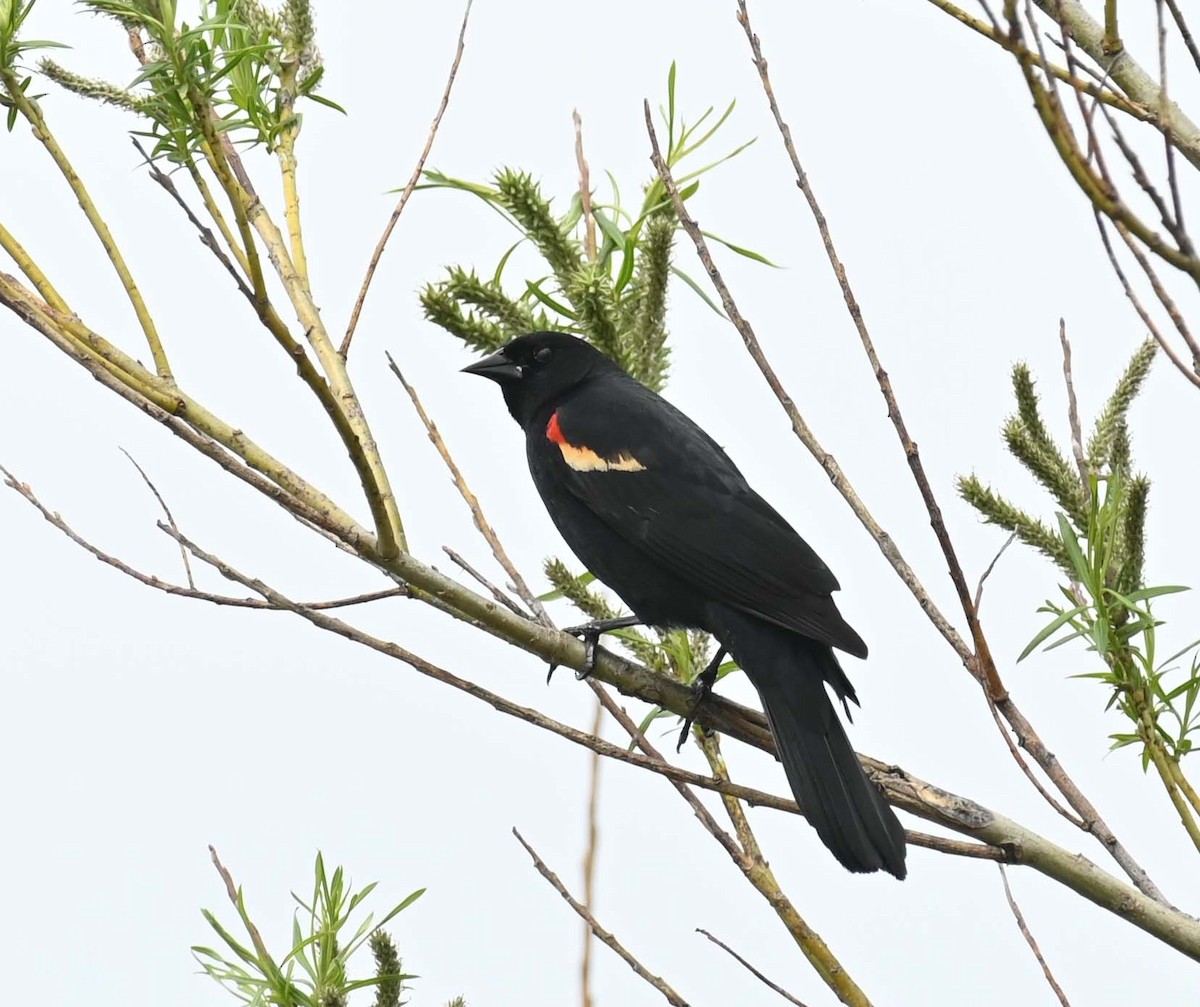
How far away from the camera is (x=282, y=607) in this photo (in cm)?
162

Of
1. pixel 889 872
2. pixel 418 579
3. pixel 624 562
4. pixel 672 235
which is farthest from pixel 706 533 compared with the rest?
pixel 418 579

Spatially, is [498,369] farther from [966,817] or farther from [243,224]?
[243,224]

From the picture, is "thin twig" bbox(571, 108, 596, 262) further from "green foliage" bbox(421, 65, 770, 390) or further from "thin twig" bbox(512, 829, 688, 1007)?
"thin twig" bbox(512, 829, 688, 1007)

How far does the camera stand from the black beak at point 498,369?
320 cm

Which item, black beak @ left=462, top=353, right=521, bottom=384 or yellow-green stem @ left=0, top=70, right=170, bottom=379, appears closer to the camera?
yellow-green stem @ left=0, top=70, right=170, bottom=379

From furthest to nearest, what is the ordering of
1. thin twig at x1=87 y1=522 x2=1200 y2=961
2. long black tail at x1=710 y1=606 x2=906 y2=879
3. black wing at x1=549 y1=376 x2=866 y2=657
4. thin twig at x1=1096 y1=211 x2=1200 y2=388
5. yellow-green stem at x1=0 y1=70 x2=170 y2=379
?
black wing at x1=549 y1=376 x2=866 y2=657
long black tail at x1=710 y1=606 x2=906 y2=879
yellow-green stem at x1=0 y1=70 x2=170 y2=379
thin twig at x1=87 y1=522 x2=1200 y2=961
thin twig at x1=1096 y1=211 x2=1200 y2=388

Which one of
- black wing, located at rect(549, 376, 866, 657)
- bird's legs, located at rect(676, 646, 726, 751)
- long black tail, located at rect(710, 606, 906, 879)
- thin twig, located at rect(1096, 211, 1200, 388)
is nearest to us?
thin twig, located at rect(1096, 211, 1200, 388)

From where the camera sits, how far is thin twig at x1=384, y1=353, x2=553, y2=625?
1986mm

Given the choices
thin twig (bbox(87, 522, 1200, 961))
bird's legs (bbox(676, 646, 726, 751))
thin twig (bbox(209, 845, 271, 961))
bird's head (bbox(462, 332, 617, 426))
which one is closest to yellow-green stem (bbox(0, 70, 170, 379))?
thin twig (bbox(87, 522, 1200, 961))

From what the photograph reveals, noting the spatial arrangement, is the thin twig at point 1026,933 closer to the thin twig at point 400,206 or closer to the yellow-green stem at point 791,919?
the yellow-green stem at point 791,919

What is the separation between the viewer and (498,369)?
321 centimetres

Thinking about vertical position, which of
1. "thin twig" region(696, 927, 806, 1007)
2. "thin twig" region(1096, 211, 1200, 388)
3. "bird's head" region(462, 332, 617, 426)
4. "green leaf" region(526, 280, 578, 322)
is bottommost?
"thin twig" region(696, 927, 806, 1007)

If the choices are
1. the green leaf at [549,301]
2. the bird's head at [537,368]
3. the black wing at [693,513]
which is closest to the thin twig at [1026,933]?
the black wing at [693,513]

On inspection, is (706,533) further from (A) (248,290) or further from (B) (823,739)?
(A) (248,290)
